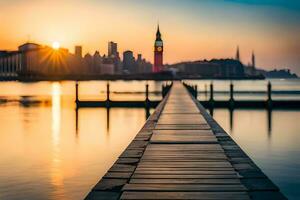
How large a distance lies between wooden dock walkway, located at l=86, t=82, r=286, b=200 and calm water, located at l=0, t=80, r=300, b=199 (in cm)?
281

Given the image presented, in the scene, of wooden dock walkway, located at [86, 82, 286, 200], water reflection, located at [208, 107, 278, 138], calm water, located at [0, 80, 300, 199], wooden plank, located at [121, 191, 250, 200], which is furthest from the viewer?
water reflection, located at [208, 107, 278, 138]

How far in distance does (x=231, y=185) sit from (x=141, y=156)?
3.07 metres

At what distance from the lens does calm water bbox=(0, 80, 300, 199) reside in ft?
45.1

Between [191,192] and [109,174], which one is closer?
→ [191,192]

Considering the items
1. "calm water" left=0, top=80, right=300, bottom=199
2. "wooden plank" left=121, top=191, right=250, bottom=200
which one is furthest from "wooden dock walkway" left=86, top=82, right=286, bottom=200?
"calm water" left=0, top=80, right=300, bottom=199

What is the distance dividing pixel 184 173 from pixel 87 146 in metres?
16.0

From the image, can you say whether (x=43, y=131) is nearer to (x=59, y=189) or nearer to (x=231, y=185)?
(x=59, y=189)

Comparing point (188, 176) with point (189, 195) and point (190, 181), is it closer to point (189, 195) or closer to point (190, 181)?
point (190, 181)

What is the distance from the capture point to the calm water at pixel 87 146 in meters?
13.7

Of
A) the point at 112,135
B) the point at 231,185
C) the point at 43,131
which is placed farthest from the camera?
the point at 43,131

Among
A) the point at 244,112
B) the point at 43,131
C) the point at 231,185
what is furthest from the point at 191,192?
the point at 244,112

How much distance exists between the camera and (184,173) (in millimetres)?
7930

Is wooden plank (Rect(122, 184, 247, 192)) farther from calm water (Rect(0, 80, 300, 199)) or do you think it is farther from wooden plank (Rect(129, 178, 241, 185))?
calm water (Rect(0, 80, 300, 199))

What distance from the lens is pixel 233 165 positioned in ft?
28.6
